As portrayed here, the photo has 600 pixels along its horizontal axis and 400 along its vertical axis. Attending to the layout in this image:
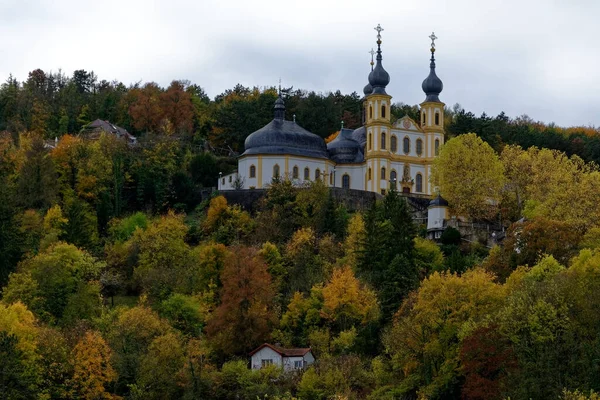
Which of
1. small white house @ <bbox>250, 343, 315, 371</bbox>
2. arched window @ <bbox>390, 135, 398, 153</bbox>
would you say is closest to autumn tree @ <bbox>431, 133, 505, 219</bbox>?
arched window @ <bbox>390, 135, 398, 153</bbox>

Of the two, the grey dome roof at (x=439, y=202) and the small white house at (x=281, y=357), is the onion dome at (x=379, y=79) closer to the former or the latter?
the grey dome roof at (x=439, y=202)

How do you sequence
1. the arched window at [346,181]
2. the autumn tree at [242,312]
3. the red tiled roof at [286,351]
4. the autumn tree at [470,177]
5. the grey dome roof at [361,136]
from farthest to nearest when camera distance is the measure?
the grey dome roof at [361,136] → the arched window at [346,181] → the autumn tree at [470,177] → the autumn tree at [242,312] → the red tiled roof at [286,351]

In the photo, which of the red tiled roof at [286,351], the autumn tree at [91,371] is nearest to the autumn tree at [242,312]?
the red tiled roof at [286,351]

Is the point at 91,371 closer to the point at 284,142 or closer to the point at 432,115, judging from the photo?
the point at 284,142

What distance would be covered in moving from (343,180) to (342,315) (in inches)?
1204

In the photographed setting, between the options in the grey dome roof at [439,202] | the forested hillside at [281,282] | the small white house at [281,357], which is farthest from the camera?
the grey dome roof at [439,202]

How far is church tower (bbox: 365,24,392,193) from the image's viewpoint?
9306cm

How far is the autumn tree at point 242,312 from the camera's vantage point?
63719mm

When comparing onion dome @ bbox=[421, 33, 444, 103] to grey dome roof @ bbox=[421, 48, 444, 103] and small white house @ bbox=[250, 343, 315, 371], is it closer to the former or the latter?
grey dome roof @ bbox=[421, 48, 444, 103]

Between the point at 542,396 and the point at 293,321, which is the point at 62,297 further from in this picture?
the point at 542,396

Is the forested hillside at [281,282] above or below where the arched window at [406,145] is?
below

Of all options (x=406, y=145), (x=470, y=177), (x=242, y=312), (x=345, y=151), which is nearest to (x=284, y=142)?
(x=345, y=151)

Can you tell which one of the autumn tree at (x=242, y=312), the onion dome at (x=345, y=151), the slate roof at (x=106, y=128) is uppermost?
the slate roof at (x=106, y=128)

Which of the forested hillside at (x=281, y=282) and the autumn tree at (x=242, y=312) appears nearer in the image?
the forested hillside at (x=281, y=282)
